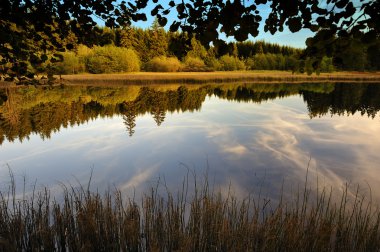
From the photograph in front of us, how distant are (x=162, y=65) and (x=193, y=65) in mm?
10636

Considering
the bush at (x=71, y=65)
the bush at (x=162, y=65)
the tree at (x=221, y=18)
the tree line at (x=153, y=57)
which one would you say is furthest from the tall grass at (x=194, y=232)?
the bush at (x=162, y=65)

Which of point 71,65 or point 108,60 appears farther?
point 108,60

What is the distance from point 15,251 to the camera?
479cm

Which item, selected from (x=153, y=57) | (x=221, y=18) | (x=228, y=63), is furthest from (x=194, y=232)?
(x=228, y=63)

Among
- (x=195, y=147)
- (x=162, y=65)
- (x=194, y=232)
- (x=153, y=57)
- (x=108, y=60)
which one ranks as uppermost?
(x=153, y=57)

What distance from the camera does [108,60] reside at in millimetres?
66938

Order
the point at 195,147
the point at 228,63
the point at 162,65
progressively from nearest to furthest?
the point at 195,147 < the point at 162,65 < the point at 228,63

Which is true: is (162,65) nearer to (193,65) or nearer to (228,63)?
(193,65)

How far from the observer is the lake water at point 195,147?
1015cm

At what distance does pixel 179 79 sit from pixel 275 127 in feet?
150

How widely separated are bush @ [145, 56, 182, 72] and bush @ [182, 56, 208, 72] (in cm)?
519

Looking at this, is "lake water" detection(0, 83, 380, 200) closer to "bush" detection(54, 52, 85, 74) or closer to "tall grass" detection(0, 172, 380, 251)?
"tall grass" detection(0, 172, 380, 251)

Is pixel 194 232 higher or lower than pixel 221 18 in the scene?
lower

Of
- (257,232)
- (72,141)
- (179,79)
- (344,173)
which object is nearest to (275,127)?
(344,173)
